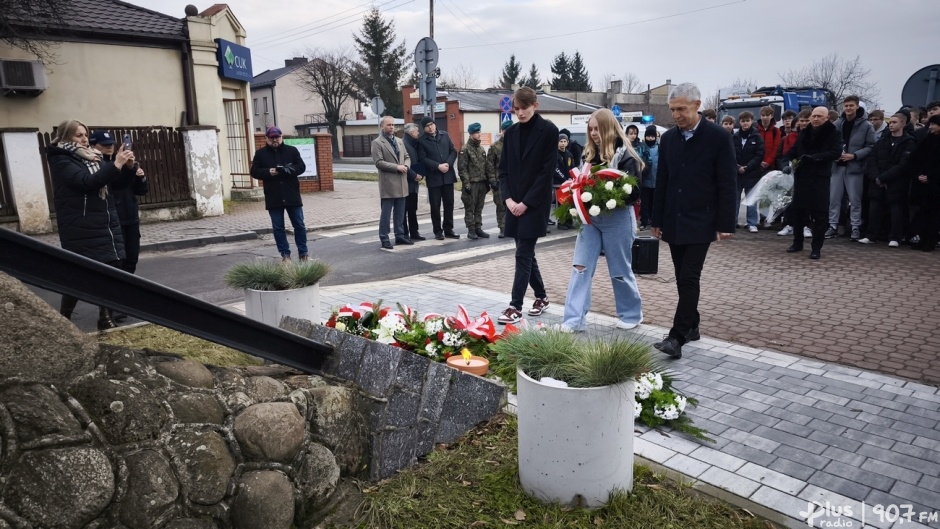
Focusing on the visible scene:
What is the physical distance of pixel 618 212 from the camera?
584cm

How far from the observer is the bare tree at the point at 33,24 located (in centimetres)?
1311

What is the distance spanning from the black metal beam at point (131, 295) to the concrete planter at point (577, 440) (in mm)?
1261

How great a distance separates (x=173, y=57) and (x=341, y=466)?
16629 mm

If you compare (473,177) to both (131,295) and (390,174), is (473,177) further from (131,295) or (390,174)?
(131,295)

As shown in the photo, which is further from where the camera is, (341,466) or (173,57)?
(173,57)

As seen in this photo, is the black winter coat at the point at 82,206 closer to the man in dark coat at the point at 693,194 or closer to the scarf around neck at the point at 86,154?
the scarf around neck at the point at 86,154

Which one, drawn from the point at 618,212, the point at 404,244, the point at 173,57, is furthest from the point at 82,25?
the point at 618,212

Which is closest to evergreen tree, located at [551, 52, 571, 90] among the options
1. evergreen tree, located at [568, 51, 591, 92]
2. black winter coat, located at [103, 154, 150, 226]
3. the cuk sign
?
evergreen tree, located at [568, 51, 591, 92]

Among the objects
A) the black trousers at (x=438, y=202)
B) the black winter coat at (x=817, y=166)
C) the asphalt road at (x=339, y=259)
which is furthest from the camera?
the black trousers at (x=438, y=202)

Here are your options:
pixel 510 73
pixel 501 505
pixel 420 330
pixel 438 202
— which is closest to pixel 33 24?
pixel 438 202

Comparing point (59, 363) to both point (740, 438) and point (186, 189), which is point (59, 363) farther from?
point (186, 189)

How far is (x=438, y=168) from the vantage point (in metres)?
12.0

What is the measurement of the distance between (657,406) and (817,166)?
22.6ft

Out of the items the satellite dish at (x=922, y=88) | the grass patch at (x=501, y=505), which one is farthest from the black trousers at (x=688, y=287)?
the satellite dish at (x=922, y=88)
